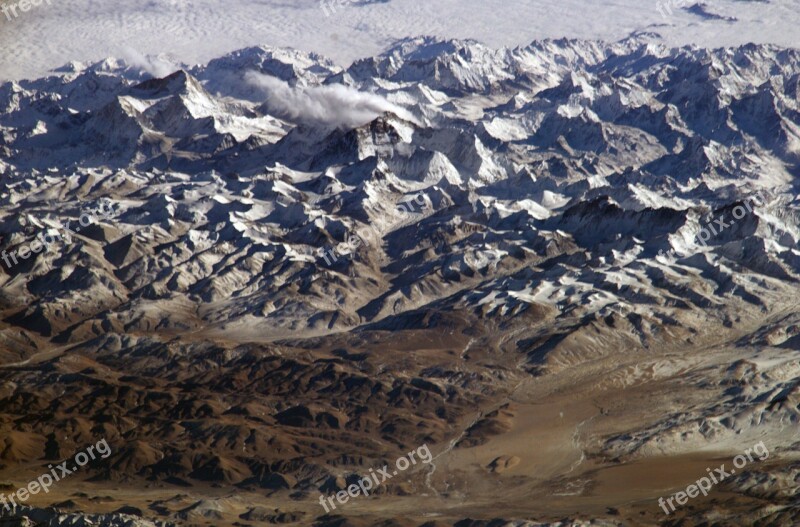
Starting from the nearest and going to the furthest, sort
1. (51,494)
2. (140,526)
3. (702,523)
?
(140,526) → (702,523) → (51,494)

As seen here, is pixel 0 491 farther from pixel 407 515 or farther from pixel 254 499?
pixel 407 515

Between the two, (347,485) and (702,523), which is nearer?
(702,523)

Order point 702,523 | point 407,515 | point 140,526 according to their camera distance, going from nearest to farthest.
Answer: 1. point 140,526
2. point 702,523
3. point 407,515

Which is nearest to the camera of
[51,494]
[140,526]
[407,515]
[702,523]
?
[140,526]

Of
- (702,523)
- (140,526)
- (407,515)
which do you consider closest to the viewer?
(140,526)

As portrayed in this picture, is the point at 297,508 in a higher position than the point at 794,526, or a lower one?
lower

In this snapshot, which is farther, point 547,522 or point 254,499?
point 254,499

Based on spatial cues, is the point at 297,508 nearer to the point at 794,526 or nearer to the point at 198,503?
the point at 198,503

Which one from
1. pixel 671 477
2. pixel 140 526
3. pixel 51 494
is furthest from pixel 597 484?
pixel 51 494

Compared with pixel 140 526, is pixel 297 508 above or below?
below

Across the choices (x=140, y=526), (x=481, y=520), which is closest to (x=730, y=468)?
(x=481, y=520)
